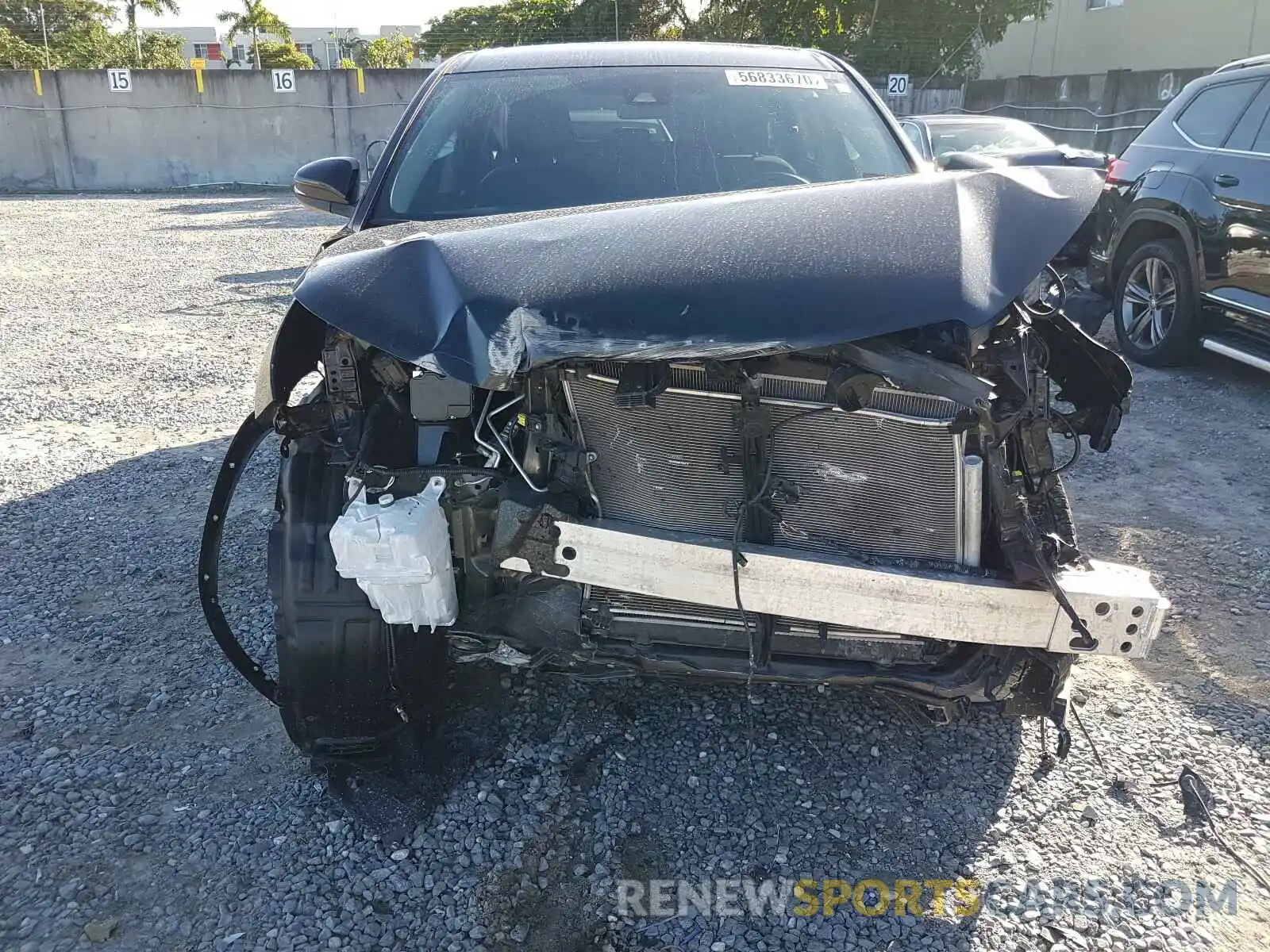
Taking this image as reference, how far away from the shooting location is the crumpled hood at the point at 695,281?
1831 mm

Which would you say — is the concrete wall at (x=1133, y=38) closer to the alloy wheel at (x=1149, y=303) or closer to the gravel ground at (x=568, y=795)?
the alloy wheel at (x=1149, y=303)

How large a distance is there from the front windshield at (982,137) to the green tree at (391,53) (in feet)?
104

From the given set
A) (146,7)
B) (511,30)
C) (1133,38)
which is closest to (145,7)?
(146,7)

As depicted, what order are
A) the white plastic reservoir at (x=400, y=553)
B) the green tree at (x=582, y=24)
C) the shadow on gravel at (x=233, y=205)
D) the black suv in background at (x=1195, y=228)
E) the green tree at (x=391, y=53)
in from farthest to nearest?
the green tree at (x=391, y=53) < the green tree at (x=582, y=24) < the shadow on gravel at (x=233, y=205) < the black suv in background at (x=1195, y=228) < the white plastic reservoir at (x=400, y=553)

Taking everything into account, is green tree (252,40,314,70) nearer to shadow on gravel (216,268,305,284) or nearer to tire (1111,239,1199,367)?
shadow on gravel (216,268,305,284)

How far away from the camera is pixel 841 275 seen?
6.16 ft

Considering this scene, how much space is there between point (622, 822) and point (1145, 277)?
18.5 ft

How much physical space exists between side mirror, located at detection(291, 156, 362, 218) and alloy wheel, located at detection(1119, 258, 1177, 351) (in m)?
4.99

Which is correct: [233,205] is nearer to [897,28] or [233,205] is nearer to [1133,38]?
[897,28]

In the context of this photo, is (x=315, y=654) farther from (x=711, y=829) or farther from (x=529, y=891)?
(x=711, y=829)

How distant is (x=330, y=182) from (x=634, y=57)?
122 cm

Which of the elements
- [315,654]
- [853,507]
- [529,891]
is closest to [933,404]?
[853,507]

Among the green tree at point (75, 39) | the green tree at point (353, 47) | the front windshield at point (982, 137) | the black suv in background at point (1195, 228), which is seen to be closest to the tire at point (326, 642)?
the black suv in background at point (1195, 228)

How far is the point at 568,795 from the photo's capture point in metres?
2.46
